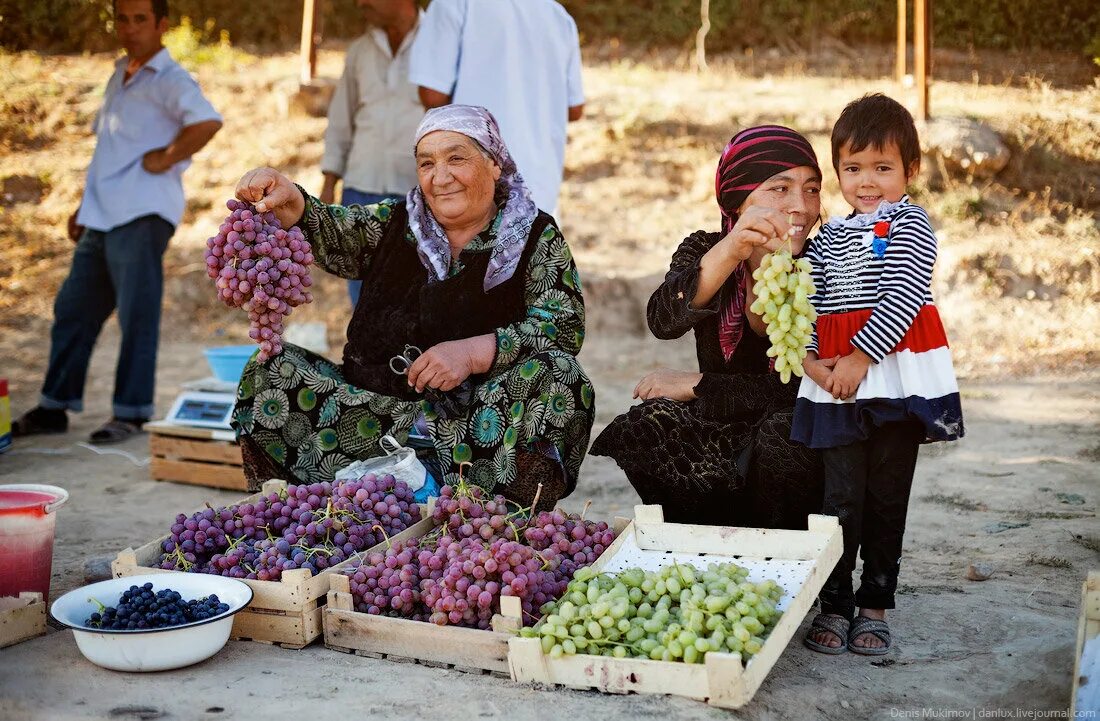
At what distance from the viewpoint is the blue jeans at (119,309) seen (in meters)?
5.37

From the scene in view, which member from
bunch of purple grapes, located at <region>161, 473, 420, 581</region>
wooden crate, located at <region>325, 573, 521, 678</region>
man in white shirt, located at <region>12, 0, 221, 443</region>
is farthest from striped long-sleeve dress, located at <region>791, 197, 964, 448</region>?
man in white shirt, located at <region>12, 0, 221, 443</region>

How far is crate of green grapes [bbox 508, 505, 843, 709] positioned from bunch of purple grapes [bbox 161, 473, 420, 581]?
2.28 feet

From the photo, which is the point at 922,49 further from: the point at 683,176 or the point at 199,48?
the point at 199,48

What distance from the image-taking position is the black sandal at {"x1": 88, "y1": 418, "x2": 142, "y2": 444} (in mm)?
5461

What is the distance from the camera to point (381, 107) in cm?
552

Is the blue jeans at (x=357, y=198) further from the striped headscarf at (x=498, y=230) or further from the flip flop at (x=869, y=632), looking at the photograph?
the flip flop at (x=869, y=632)

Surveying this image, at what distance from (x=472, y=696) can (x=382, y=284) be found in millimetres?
1765

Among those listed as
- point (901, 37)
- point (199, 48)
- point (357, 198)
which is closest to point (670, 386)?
point (357, 198)

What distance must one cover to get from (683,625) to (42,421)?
14.1 ft

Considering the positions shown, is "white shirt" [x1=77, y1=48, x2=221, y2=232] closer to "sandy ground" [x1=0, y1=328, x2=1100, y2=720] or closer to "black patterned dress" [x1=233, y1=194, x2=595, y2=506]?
"sandy ground" [x1=0, y1=328, x2=1100, y2=720]

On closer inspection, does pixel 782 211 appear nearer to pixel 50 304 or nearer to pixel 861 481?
pixel 861 481

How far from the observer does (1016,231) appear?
7.91 m

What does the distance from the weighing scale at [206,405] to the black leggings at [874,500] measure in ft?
9.18

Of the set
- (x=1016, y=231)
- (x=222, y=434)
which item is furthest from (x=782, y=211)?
(x=1016, y=231)
